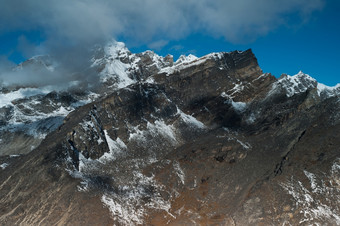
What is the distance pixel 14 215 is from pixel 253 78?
9341 cm

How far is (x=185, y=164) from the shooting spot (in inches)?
2990

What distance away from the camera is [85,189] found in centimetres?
6394

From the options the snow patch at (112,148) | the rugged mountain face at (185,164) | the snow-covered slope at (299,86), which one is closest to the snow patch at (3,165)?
the rugged mountain face at (185,164)

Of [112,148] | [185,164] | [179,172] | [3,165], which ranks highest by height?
[185,164]

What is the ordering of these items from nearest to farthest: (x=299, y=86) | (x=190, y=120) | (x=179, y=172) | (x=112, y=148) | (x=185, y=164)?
(x=179, y=172)
(x=185, y=164)
(x=112, y=148)
(x=190, y=120)
(x=299, y=86)

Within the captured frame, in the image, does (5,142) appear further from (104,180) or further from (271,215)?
(271,215)

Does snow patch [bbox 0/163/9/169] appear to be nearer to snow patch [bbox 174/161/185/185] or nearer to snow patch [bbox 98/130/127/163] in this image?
snow patch [bbox 98/130/127/163]

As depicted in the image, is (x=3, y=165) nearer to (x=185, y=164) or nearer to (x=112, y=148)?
(x=112, y=148)

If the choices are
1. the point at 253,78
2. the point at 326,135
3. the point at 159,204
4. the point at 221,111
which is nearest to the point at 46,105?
the point at 221,111

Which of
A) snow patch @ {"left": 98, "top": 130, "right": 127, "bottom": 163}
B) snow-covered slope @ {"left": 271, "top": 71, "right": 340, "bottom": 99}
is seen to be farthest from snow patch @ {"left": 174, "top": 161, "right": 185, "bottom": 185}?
snow-covered slope @ {"left": 271, "top": 71, "right": 340, "bottom": 99}

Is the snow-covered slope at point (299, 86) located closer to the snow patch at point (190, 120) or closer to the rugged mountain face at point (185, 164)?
the rugged mountain face at point (185, 164)

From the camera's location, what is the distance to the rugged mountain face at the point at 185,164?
56.7m

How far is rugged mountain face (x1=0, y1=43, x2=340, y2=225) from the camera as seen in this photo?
56.7 m

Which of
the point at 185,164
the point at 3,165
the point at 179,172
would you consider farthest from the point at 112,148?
the point at 3,165
